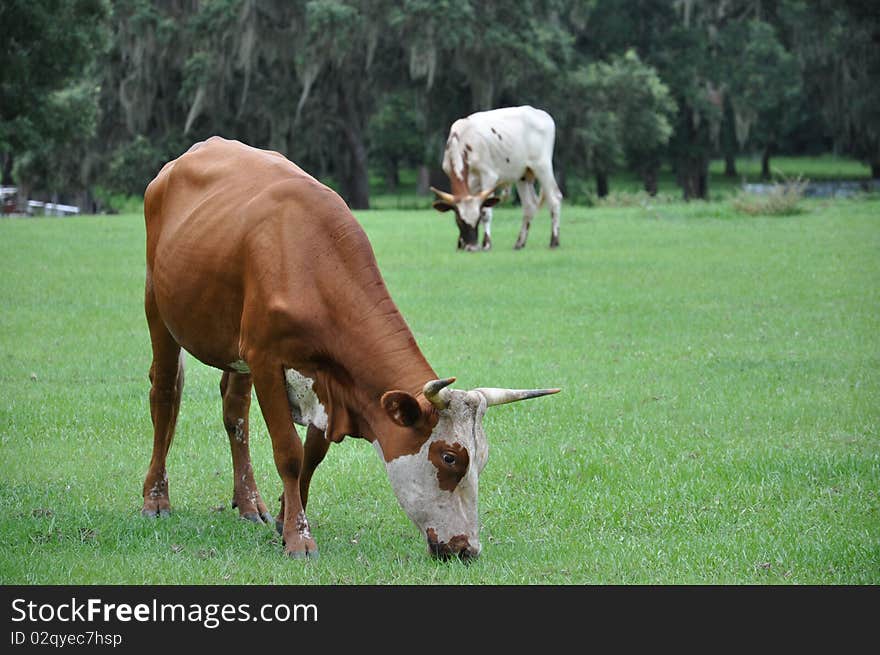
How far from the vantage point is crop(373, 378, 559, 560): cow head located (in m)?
5.54

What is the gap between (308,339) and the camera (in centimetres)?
587

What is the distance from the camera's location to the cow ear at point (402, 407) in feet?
17.9

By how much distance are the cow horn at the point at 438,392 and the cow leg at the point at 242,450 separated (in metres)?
1.71

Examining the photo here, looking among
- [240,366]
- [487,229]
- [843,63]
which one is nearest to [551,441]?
[240,366]

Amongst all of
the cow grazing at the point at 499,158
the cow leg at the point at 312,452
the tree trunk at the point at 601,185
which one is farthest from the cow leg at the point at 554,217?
the tree trunk at the point at 601,185

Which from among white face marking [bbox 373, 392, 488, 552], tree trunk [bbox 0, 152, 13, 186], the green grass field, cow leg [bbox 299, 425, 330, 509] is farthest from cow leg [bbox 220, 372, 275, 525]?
tree trunk [bbox 0, 152, 13, 186]

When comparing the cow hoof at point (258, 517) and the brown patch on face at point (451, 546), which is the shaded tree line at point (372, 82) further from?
the brown patch on face at point (451, 546)

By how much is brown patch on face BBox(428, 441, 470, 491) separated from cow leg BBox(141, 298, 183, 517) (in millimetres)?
2059

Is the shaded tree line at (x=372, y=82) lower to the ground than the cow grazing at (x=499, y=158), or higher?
higher

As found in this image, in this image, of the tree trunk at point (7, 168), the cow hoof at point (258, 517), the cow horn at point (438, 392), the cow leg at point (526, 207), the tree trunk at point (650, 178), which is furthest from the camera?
the tree trunk at point (650, 178)

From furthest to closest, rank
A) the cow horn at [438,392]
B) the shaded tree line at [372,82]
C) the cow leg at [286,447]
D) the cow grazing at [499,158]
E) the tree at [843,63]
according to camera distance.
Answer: the tree at [843,63]
the shaded tree line at [372,82]
the cow grazing at [499,158]
the cow leg at [286,447]
the cow horn at [438,392]

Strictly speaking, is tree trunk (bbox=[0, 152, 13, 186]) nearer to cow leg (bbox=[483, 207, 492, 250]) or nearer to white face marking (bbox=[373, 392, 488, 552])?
cow leg (bbox=[483, 207, 492, 250])

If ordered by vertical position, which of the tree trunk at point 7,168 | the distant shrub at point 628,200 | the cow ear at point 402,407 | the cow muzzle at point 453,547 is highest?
the tree trunk at point 7,168

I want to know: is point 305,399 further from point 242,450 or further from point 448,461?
point 242,450
